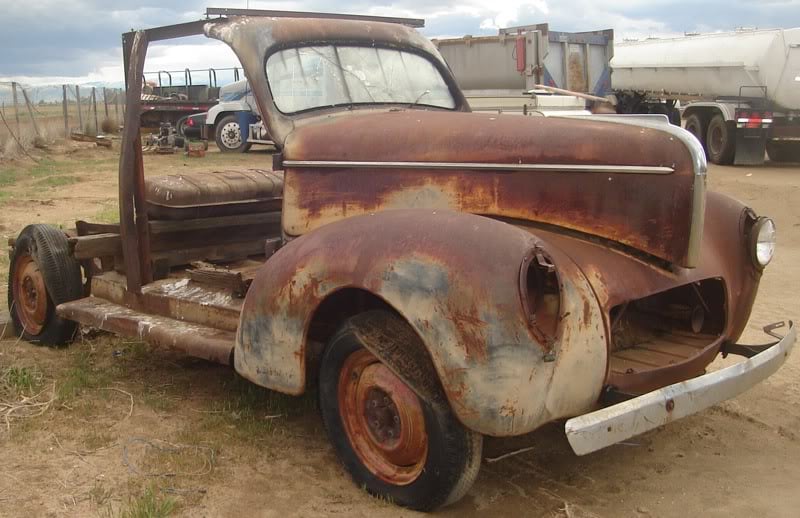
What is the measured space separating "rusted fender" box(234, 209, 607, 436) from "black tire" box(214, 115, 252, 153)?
61.5 ft

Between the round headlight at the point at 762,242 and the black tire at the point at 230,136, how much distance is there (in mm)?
18442

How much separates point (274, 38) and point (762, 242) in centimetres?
258

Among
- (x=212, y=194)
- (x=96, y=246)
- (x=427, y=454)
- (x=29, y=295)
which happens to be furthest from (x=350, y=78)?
(x=29, y=295)

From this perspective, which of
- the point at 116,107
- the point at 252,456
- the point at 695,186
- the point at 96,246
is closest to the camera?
the point at 695,186

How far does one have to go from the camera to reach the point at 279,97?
4.24m

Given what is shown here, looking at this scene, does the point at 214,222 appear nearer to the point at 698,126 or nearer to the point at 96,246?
the point at 96,246

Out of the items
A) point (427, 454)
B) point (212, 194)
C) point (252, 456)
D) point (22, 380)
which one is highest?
point (212, 194)

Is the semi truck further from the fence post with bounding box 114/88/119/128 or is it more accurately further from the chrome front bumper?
the fence post with bounding box 114/88/119/128

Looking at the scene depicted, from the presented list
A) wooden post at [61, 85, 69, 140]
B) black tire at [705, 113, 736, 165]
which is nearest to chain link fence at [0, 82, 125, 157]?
wooden post at [61, 85, 69, 140]

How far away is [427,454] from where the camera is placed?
3.13 metres

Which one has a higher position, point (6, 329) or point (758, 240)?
point (758, 240)

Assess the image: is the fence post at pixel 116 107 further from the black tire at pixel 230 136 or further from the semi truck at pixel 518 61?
the semi truck at pixel 518 61

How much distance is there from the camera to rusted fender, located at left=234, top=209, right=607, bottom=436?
2.85m

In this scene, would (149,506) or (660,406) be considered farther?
(149,506)
